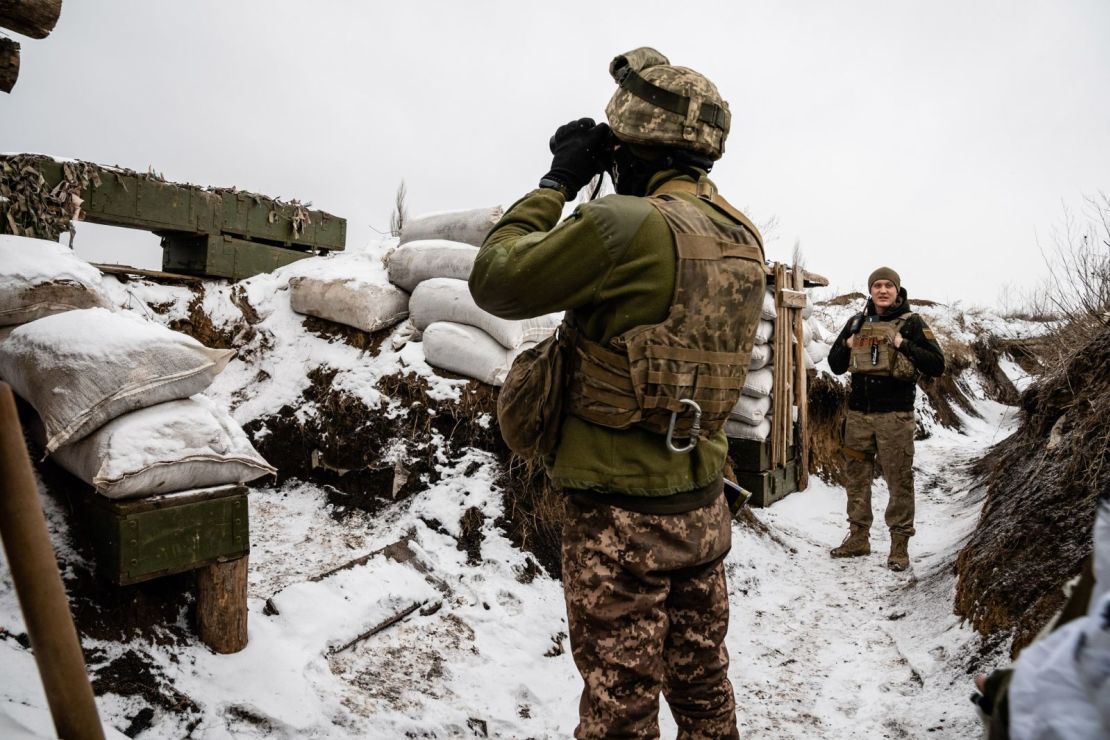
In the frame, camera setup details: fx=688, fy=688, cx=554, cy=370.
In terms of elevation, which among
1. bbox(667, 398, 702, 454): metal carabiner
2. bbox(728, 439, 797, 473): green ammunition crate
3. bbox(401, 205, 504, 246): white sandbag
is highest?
bbox(401, 205, 504, 246): white sandbag

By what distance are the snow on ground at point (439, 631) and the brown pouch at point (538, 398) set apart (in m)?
1.24

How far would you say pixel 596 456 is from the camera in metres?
1.61

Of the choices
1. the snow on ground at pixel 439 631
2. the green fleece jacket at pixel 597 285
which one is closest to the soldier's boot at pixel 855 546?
the snow on ground at pixel 439 631

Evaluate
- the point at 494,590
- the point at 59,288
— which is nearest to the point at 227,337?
the point at 59,288

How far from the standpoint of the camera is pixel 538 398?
1663 millimetres

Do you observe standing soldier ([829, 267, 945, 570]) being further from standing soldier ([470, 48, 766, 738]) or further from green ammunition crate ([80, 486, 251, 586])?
green ammunition crate ([80, 486, 251, 586])

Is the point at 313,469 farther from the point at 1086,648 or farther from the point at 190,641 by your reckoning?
the point at 1086,648

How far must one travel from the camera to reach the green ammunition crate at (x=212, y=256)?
5301 millimetres

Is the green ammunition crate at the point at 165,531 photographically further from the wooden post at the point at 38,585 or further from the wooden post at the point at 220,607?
the wooden post at the point at 38,585

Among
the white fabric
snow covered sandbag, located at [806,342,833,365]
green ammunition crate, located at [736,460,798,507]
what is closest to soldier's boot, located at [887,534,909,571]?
green ammunition crate, located at [736,460,798,507]

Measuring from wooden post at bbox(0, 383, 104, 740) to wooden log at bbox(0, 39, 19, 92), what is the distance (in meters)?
1.37

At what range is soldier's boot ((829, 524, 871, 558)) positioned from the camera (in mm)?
4656

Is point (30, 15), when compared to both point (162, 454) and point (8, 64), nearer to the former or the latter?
point (8, 64)

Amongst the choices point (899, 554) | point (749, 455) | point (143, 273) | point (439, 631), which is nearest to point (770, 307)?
point (749, 455)
